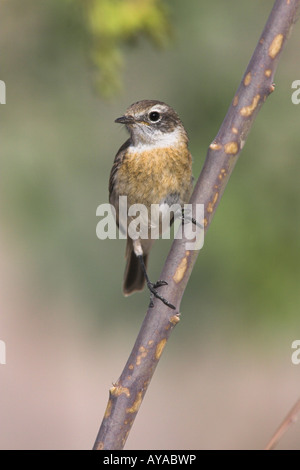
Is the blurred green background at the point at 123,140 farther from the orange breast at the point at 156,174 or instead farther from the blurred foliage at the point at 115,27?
the orange breast at the point at 156,174

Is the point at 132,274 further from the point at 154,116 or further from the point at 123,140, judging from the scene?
the point at 154,116

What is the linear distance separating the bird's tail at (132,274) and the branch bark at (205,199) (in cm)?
165

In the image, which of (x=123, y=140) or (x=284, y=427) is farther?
(x=123, y=140)

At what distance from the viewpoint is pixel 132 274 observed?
3.82 meters

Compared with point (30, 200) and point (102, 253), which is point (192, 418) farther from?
point (30, 200)

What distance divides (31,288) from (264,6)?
8.21ft

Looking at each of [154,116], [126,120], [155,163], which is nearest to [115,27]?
[126,120]

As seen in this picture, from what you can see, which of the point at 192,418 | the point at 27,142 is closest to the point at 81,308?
the point at 27,142

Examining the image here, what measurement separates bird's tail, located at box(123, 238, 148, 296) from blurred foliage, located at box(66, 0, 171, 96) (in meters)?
1.10

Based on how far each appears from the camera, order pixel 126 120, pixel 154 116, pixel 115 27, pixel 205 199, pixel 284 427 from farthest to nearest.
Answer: pixel 154 116 < pixel 126 120 < pixel 115 27 < pixel 205 199 < pixel 284 427

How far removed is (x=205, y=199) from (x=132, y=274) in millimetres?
1852

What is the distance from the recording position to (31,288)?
480cm

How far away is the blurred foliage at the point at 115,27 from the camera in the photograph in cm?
303

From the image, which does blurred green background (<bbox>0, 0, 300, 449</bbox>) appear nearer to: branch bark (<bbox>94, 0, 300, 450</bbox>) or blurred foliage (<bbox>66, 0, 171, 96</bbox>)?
blurred foliage (<bbox>66, 0, 171, 96</bbox>)
